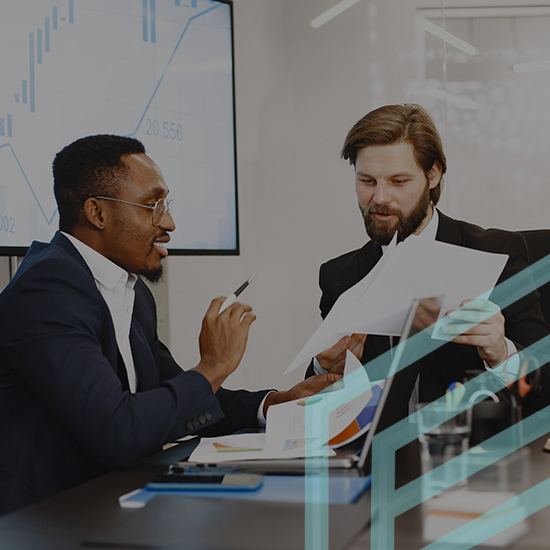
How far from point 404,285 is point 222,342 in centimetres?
36

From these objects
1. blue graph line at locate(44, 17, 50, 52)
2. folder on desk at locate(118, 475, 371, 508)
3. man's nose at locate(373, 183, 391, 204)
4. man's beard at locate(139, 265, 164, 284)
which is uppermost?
blue graph line at locate(44, 17, 50, 52)

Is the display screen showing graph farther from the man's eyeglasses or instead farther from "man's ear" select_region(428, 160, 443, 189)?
"man's ear" select_region(428, 160, 443, 189)

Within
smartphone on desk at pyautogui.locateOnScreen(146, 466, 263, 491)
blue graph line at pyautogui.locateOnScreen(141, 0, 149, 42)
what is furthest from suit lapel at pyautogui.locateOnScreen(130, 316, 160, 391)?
blue graph line at pyautogui.locateOnScreen(141, 0, 149, 42)

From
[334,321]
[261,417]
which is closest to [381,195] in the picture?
[261,417]

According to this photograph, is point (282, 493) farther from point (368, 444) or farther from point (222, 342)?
point (222, 342)

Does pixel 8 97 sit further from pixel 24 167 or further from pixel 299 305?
pixel 299 305

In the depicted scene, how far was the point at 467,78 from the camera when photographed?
10.3 feet

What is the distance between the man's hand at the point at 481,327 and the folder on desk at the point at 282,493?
0.40 m

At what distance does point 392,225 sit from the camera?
1.83m

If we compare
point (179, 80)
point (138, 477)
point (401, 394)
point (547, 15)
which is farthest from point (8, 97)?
point (547, 15)

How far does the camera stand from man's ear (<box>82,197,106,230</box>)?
4.47 ft

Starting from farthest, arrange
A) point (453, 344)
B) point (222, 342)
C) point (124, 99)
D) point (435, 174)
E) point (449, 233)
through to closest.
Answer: point (124, 99)
point (435, 174)
point (449, 233)
point (453, 344)
point (222, 342)

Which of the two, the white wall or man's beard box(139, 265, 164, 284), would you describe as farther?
the white wall

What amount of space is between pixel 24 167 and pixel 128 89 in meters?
0.58
